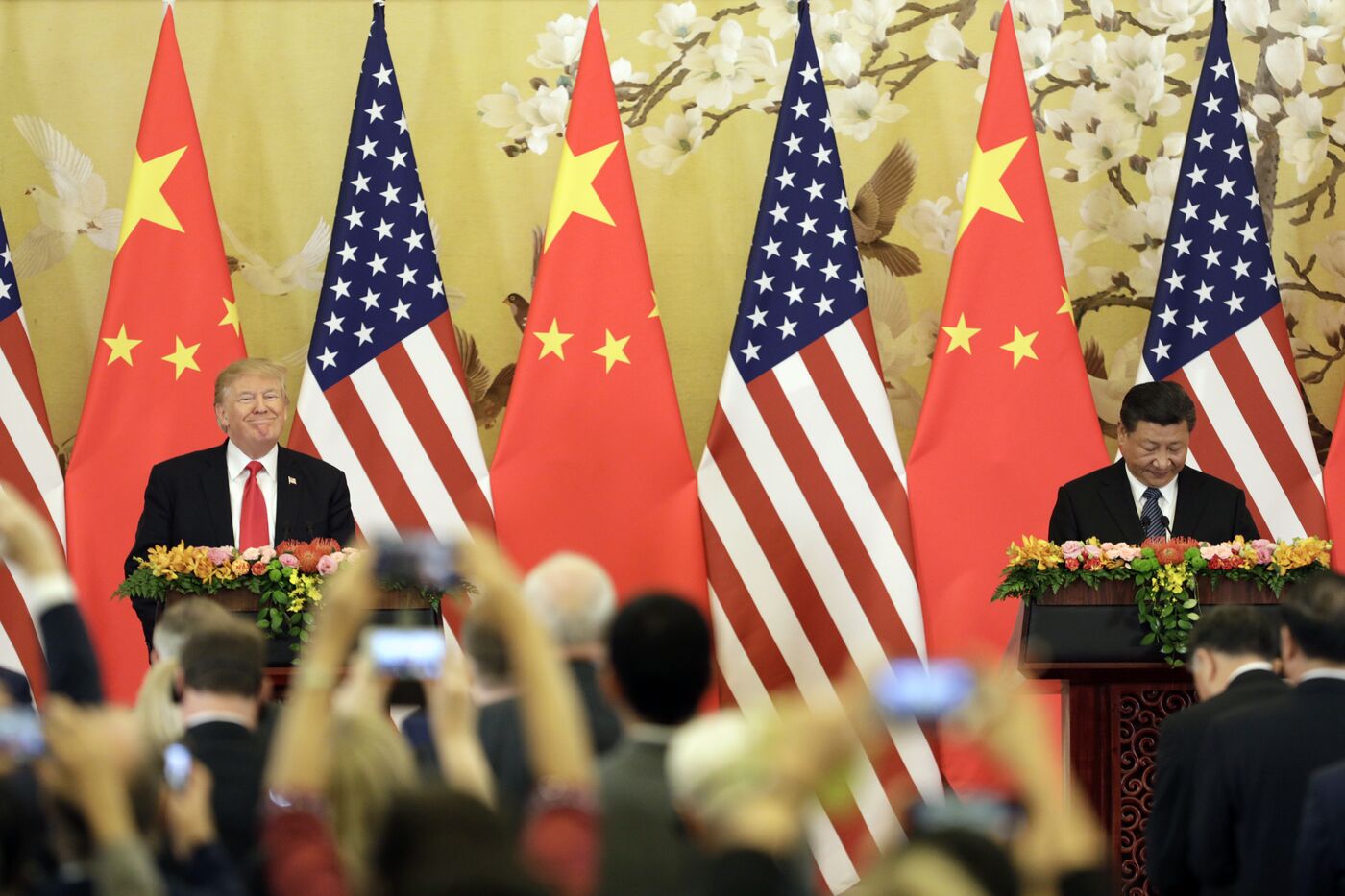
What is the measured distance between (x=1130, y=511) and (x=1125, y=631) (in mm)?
958

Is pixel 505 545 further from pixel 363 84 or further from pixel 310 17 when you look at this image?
pixel 310 17

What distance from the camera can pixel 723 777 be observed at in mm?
2123

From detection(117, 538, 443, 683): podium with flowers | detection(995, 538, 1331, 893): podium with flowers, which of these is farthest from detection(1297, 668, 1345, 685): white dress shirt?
detection(117, 538, 443, 683): podium with flowers

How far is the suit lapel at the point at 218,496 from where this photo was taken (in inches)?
231

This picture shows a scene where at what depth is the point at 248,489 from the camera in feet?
19.5

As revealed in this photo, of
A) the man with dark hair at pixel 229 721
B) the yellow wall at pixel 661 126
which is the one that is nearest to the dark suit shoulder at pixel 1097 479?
the yellow wall at pixel 661 126

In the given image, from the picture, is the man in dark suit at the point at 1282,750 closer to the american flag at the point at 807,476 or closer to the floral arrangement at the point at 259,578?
the floral arrangement at the point at 259,578

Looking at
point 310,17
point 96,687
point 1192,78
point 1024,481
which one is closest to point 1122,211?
point 1192,78

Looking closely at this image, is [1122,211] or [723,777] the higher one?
[1122,211]

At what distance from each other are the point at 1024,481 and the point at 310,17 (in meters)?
3.28

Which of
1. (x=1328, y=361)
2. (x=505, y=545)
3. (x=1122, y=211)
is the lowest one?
(x=505, y=545)

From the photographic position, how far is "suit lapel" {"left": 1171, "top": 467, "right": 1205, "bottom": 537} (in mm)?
5758

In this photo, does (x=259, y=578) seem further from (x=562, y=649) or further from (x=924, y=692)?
(x=924, y=692)

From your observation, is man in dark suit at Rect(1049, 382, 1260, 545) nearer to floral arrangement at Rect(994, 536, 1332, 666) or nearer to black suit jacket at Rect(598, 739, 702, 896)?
floral arrangement at Rect(994, 536, 1332, 666)
